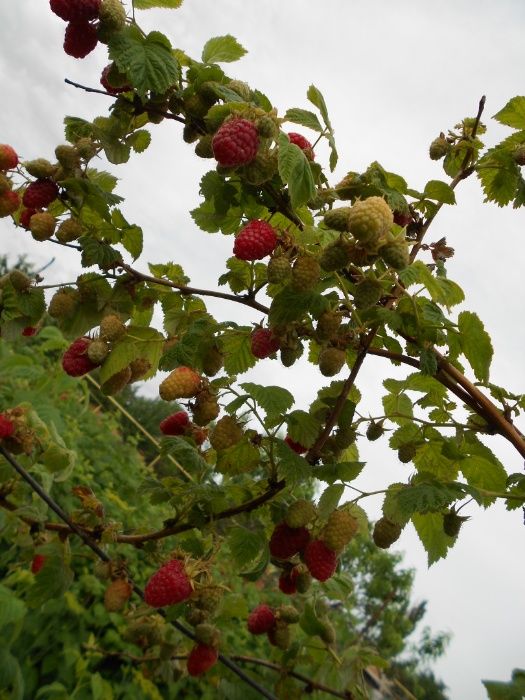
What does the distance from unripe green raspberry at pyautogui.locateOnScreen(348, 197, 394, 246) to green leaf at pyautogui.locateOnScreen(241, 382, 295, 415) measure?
0.35 m

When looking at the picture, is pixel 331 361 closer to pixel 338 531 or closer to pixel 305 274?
pixel 305 274

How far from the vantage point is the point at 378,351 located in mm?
1100

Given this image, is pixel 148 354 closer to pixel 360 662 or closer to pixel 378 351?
pixel 378 351

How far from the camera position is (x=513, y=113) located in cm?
117

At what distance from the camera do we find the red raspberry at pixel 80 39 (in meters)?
1.05

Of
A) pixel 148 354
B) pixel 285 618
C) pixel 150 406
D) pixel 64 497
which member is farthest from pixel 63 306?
pixel 150 406

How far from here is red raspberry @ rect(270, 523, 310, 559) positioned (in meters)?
1.16

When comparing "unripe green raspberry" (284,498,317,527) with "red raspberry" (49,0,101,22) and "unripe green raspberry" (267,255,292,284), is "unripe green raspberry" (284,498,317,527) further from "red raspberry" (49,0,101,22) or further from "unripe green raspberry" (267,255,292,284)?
"red raspberry" (49,0,101,22)

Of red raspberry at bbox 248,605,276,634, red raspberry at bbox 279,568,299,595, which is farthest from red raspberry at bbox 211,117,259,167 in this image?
red raspberry at bbox 248,605,276,634

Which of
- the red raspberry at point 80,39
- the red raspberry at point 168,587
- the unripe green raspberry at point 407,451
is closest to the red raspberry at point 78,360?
the red raspberry at point 168,587

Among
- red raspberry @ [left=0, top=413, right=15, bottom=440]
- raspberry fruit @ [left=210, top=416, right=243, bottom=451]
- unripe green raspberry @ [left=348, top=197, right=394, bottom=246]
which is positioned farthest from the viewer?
red raspberry @ [left=0, top=413, right=15, bottom=440]

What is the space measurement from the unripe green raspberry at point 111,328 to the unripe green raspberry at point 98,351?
2 cm

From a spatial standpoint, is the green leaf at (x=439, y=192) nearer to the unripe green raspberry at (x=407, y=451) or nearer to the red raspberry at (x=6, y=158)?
the unripe green raspberry at (x=407, y=451)

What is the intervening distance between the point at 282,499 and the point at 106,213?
2.16 ft
